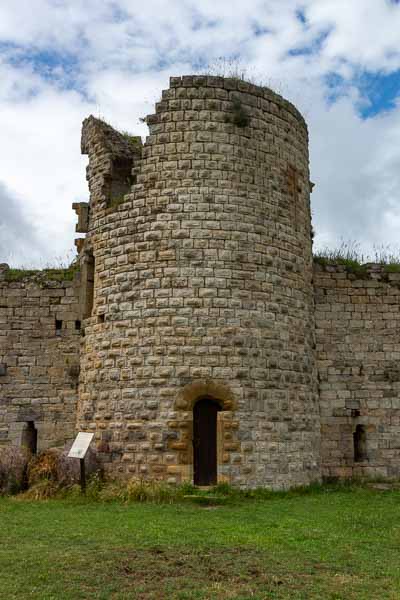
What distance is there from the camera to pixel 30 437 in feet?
50.0

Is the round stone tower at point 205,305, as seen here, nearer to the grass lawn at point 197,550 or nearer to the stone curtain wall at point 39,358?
the stone curtain wall at point 39,358

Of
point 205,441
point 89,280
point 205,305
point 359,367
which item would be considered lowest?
point 205,441

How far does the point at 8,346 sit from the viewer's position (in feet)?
50.8

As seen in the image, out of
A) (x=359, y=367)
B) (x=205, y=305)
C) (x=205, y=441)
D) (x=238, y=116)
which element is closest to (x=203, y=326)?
(x=205, y=305)

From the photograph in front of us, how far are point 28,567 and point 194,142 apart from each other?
29.8 ft

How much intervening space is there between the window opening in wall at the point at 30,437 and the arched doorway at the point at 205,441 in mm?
4424

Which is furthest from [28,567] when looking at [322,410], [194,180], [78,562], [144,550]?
[322,410]

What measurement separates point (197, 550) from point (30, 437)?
8.10 meters

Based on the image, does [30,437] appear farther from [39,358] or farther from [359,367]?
[359,367]

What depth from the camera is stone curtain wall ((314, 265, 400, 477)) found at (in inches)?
611

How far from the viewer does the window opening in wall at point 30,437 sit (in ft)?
49.6

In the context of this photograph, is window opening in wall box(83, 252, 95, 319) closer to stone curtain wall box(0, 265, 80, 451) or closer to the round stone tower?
the round stone tower

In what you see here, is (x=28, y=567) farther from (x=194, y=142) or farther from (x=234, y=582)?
(x=194, y=142)

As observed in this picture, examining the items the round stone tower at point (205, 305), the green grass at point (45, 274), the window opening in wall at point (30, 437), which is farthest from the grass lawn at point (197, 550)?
the green grass at point (45, 274)
